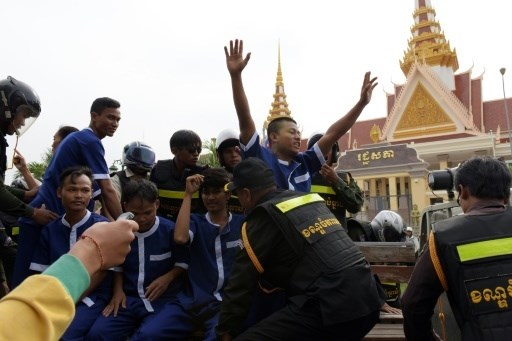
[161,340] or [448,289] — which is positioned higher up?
[448,289]

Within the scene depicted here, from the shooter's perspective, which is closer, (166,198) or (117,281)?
(117,281)

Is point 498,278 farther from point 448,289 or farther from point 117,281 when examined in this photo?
point 117,281

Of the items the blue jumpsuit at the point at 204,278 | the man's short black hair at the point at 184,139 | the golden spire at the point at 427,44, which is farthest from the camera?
the golden spire at the point at 427,44

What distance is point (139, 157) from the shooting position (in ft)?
13.2

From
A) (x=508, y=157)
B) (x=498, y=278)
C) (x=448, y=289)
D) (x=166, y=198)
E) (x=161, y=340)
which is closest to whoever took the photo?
(x=498, y=278)

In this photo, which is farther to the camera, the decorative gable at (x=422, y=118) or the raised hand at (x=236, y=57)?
the decorative gable at (x=422, y=118)

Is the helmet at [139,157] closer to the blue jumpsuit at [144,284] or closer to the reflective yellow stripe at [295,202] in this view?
the blue jumpsuit at [144,284]

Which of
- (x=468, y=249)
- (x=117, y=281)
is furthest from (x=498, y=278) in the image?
(x=117, y=281)

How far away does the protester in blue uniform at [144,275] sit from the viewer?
9.14ft

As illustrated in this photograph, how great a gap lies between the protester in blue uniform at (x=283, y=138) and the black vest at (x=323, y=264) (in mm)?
899

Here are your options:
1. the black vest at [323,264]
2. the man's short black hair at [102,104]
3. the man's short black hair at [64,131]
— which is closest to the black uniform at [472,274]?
the black vest at [323,264]

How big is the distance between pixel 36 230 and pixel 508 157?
27658 mm

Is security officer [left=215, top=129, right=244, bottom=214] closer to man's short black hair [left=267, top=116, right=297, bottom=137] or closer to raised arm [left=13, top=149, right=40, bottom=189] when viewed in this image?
man's short black hair [left=267, top=116, right=297, bottom=137]

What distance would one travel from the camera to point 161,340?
107 inches
